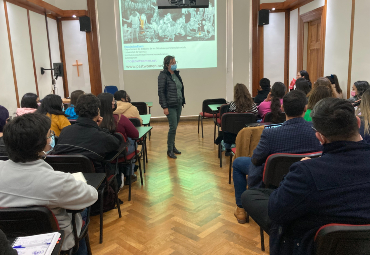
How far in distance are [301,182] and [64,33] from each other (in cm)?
736

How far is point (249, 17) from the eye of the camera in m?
7.22

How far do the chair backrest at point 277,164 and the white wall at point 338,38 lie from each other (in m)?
3.79

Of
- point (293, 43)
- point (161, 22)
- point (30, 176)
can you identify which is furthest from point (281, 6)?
point (30, 176)

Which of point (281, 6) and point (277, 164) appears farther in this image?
point (281, 6)

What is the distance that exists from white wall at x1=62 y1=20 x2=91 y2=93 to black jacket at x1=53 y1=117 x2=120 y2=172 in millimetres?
5384

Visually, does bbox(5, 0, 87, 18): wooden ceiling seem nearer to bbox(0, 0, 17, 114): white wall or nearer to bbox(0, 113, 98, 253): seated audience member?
bbox(0, 0, 17, 114): white wall

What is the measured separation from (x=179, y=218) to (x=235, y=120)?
1.55 m

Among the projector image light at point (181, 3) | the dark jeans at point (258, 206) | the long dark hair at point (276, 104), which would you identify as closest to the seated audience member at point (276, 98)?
the long dark hair at point (276, 104)

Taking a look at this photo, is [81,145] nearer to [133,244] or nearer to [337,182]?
[133,244]

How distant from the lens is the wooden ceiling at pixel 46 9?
5.32 meters

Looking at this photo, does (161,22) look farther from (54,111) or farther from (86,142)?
(86,142)

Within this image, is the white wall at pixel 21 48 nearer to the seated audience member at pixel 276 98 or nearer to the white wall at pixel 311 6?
the seated audience member at pixel 276 98

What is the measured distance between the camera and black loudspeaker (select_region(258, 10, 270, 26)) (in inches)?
275

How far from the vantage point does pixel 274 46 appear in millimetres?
7438
